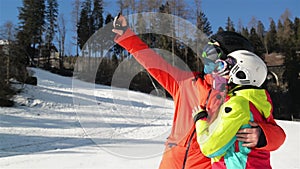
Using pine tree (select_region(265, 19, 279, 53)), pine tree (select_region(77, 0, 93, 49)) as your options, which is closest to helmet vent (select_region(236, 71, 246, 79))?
pine tree (select_region(77, 0, 93, 49))

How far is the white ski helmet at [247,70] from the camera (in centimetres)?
101

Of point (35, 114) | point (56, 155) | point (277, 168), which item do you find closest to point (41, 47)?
point (35, 114)

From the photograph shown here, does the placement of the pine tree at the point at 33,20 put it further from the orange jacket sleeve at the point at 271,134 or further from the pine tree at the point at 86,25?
the orange jacket sleeve at the point at 271,134

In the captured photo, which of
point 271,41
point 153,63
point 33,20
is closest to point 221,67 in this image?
point 153,63

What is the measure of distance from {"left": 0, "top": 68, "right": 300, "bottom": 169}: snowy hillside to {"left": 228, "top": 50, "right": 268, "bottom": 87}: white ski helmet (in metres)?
0.57

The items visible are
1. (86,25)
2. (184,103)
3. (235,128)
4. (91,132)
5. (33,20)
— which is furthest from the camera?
(33,20)

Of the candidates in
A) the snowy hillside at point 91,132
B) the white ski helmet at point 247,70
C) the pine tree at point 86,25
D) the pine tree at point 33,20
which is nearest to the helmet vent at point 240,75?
the white ski helmet at point 247,70

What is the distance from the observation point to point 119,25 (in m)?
1.37

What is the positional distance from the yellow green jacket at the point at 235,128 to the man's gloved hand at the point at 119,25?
0.62 m

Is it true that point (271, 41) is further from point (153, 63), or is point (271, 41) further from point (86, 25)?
point (153, 63)

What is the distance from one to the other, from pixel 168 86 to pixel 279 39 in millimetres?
35339

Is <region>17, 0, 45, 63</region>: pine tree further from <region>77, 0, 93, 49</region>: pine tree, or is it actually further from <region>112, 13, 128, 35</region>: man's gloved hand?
<region>112, 13, 128, 35</region>: man's gloved hand

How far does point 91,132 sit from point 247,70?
6.99ft

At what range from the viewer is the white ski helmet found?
3.33ft
